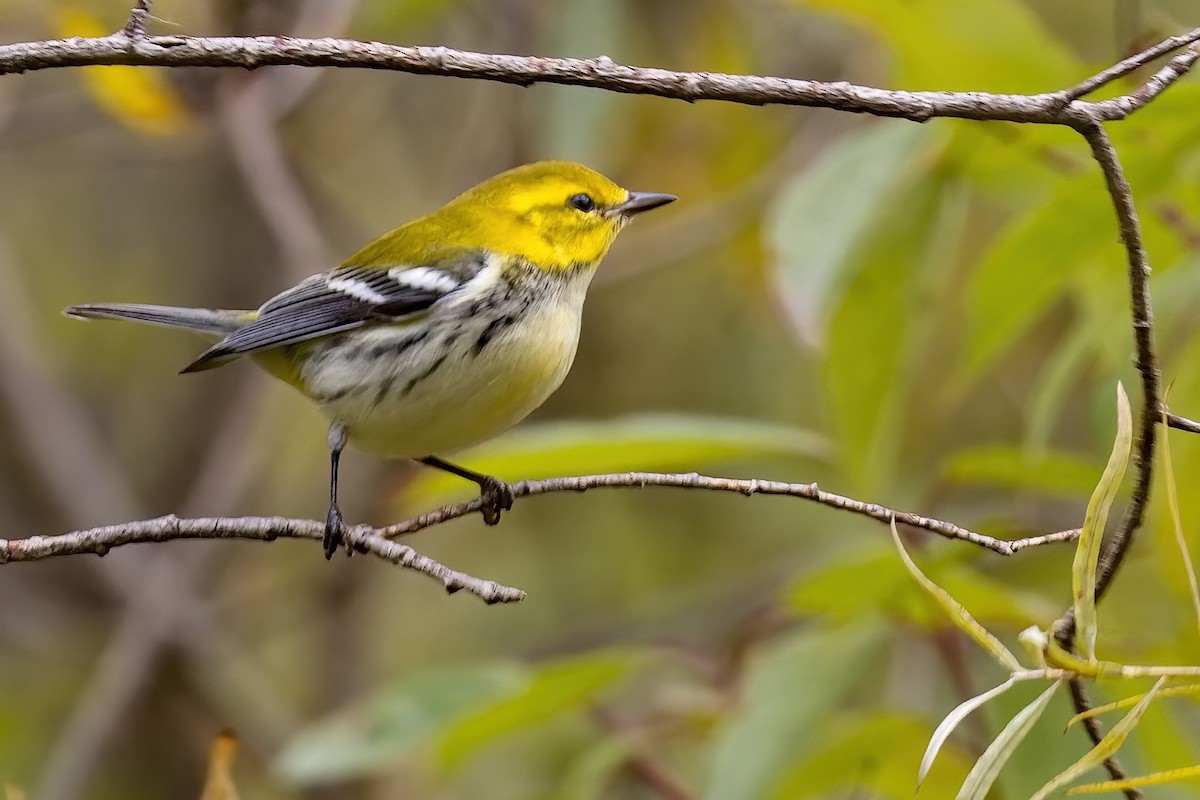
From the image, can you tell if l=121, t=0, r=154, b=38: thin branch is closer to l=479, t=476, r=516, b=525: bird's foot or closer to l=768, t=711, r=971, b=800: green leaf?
l=479, t=476, r=516, b=525: bird's foot

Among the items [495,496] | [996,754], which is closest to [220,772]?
[996,754]

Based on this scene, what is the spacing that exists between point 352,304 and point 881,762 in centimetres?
112

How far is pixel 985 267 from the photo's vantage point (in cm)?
171

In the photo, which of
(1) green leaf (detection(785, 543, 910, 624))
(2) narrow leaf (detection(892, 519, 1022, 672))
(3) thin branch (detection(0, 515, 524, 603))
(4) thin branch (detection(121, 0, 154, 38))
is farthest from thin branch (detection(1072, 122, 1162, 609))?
(4) thin branch (detection(121, 0, 154, 38))

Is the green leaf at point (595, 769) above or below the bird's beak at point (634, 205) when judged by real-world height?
below

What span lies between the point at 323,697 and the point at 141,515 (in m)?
0.70

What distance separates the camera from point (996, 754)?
90cm

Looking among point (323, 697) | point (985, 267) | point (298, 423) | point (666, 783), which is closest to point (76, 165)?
point (298, 423)

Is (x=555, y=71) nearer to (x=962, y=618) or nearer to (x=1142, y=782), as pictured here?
(x=962, y=618)

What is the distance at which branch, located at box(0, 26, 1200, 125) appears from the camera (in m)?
0.99

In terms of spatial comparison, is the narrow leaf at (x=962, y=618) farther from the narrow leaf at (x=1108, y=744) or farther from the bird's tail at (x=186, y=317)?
the bird's tail at (x=186, y=317)

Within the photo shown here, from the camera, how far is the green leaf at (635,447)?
73.5 inches

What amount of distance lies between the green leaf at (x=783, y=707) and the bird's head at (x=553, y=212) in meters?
0.74

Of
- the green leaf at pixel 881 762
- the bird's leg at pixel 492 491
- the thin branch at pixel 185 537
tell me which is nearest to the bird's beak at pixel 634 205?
the bird's leg at pixel 492 491
